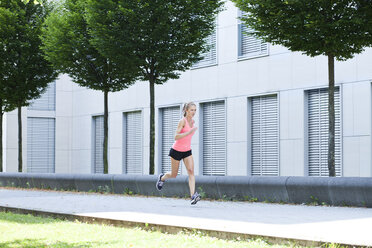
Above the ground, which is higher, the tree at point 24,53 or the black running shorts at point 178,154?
the tree at point 24,53

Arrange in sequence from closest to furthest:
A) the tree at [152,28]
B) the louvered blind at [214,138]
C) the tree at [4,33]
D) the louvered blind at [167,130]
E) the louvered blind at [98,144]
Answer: the tree at [152,28]
the tree at [4,33]
the louvered blind at [214,138]
the louvered blind at [167,130]
the louvered blind at [98,144]

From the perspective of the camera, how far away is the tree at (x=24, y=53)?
2339 centimetres

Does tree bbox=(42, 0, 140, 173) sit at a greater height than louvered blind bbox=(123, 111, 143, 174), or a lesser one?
greater

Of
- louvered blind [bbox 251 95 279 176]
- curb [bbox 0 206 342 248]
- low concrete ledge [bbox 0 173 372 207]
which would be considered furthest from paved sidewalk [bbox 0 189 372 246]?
louvered blind [bbox 251 95 279 176]

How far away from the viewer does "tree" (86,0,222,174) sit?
655 inches

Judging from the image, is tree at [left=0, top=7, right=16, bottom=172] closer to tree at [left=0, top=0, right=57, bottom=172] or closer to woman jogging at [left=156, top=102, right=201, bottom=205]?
tree at [left=0, top=0, right=57, bottom=172]

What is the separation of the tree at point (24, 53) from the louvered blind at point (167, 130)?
5.59 metres

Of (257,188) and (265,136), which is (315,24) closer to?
(257,188)

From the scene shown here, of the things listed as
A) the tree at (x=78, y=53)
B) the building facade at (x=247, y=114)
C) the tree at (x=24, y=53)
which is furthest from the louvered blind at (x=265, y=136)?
the tree at (x=24, y=53)

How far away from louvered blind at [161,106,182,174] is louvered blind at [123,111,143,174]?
155 cm

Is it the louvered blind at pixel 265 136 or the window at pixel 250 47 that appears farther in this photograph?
the window at pixel 250 47

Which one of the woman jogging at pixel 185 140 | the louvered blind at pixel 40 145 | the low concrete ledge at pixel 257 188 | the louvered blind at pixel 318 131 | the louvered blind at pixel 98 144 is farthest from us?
the louvered blind at pixel 40 145

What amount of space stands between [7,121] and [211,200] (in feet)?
73.7

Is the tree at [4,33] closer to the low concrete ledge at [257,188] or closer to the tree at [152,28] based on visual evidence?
the tree at [152,28]
